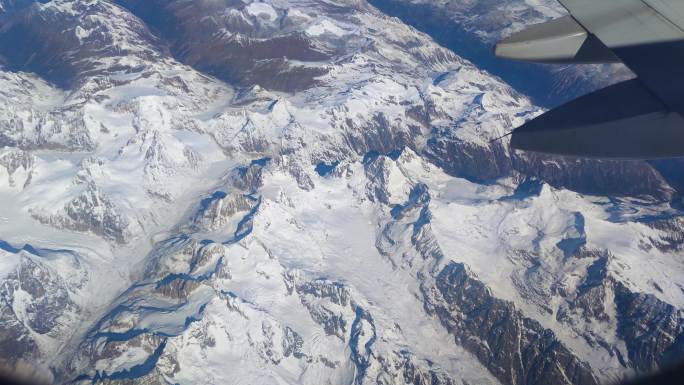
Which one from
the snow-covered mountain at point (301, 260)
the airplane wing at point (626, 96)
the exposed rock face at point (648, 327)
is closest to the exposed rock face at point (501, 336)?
the snow-covered mountain at point (301, 260)

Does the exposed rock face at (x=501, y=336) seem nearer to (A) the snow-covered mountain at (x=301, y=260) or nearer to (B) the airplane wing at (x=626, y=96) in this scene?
(A) the snow-covered mountain at (x=301, y=260)

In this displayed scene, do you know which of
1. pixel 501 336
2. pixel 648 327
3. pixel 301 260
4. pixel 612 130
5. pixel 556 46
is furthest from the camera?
pixel 301 260

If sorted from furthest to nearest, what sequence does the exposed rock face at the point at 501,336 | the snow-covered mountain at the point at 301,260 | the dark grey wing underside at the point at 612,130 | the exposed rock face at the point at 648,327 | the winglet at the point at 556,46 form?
1. the exposed rock face at the point at 501,336
2. the exposed rock face at the point at 648,327
3. the snow-covered mountain at the point at 301,260
4. the winglet at the point at 556,46
5. the dark grey wing underside at the point at 612,130

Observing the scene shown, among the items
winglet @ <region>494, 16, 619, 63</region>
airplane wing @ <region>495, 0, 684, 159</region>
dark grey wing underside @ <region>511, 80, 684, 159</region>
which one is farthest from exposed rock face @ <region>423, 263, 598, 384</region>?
dark grey wing underside @ <region>511, 80, 684, 159</region>


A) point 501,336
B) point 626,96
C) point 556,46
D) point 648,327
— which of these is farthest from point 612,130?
point 648,327

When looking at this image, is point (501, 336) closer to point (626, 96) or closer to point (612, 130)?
point (626, 96)

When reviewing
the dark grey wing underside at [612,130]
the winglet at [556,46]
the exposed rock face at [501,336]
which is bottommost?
the exposed rock face at [501,336]

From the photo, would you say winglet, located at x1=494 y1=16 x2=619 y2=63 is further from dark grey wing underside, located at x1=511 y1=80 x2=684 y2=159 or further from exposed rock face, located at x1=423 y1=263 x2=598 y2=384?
exposed rock face, located at x1=423 y1=263 x2=598 y2=384

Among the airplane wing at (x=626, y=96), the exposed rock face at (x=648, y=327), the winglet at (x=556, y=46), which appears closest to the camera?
the airplane wing at (x=626, y=96)
